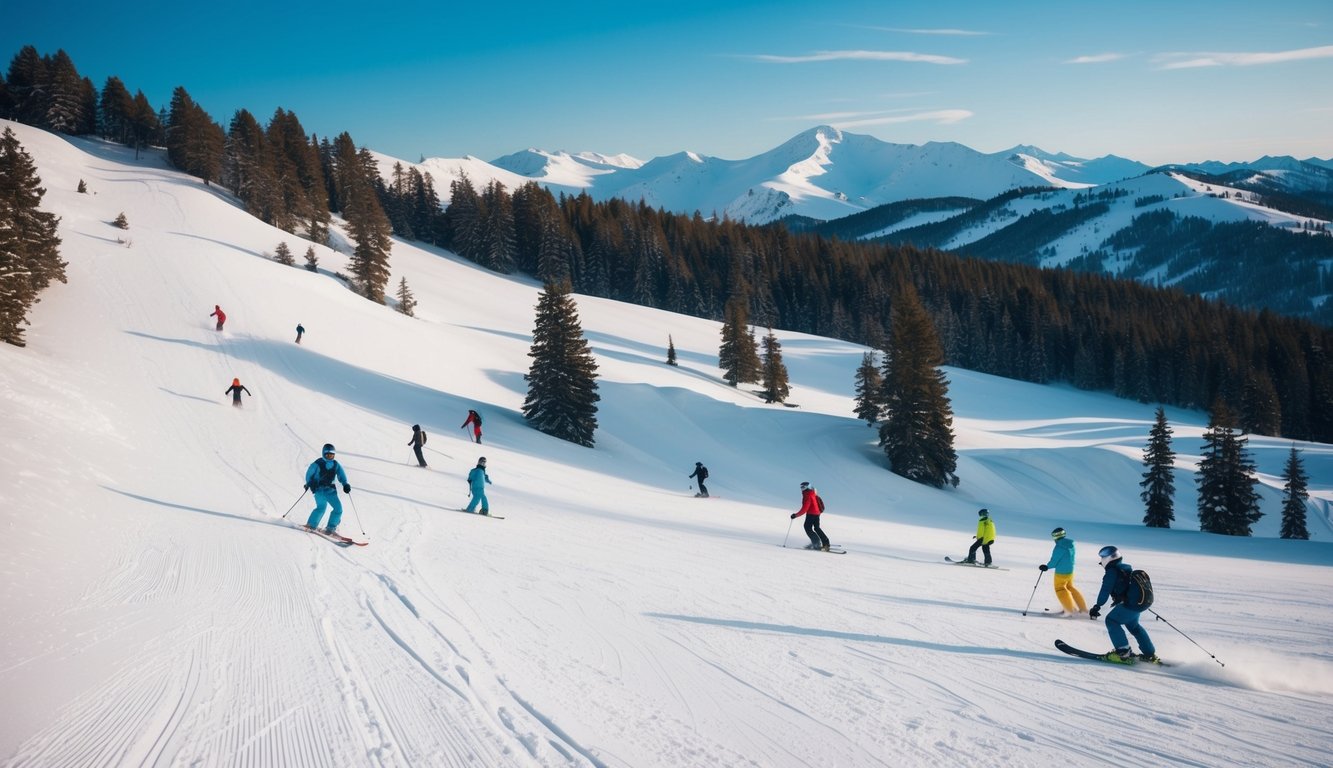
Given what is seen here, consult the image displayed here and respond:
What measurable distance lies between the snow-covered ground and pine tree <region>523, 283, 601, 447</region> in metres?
1.99

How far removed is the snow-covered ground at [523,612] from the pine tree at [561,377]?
1.99m

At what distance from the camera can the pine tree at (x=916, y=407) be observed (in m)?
32.1

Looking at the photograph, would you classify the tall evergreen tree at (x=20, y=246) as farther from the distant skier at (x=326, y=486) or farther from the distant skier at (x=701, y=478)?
the distant skier at (x=701, y=478)

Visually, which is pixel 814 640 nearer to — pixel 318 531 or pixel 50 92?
pixel 318 531

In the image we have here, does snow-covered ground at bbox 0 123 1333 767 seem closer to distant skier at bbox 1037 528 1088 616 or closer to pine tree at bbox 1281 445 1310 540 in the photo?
distant skier at bbox 1037 528 1088 616

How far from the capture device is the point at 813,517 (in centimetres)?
1425

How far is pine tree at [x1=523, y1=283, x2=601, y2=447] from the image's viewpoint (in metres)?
28.7

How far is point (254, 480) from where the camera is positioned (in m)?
15.1

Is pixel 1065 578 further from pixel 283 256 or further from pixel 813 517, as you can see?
pixel 283 256

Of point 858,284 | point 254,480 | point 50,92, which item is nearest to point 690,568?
point 254,480

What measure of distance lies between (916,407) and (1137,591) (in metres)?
26.9

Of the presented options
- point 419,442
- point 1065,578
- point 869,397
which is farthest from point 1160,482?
point 419,442

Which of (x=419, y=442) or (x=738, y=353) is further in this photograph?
(x=738, y=353)

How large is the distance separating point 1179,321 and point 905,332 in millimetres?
86055
